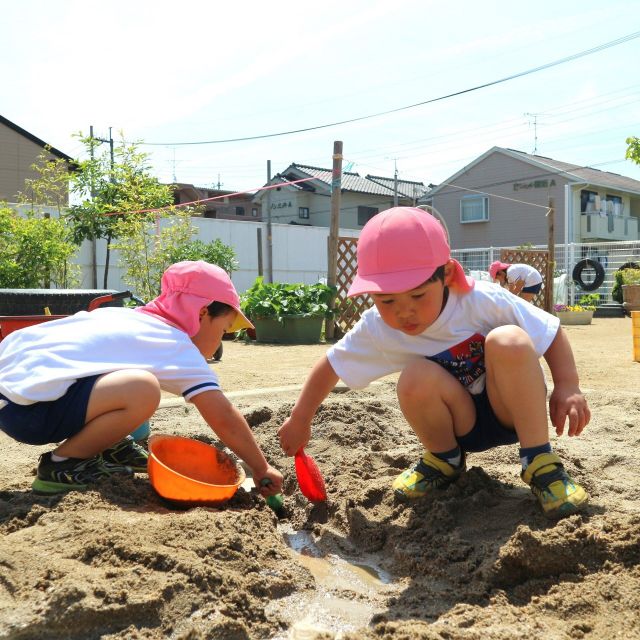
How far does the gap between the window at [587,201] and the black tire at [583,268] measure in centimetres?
953

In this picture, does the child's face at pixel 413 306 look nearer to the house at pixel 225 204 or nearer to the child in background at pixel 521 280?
the child in background at pixel 521 280

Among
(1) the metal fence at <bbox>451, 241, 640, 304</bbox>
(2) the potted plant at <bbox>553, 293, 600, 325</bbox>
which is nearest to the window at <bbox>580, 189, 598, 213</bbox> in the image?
(1) the metal fence at <bbox>451, 241, 640, 304</bbox>

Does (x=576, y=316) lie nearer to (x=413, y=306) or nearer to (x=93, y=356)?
(x=413, y=306)

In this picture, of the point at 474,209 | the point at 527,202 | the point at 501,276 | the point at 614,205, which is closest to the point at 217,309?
the point at 501,276

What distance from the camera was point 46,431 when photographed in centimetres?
204

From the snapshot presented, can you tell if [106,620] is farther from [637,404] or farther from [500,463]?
[637,404]

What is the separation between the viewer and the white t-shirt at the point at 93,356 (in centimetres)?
198

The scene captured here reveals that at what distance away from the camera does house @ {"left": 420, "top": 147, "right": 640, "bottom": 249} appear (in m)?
26.0

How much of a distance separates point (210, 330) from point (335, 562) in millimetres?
873

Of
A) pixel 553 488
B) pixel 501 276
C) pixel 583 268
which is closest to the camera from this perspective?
pixel 553 488

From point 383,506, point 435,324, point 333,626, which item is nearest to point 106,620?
point 333,626

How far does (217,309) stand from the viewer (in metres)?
2.32

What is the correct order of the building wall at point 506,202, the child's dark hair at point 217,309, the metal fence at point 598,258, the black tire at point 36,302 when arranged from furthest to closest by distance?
the building wall at point 506,202
the metal fence at point 598,258
the black tire at point 36,302
the child's dark hair at point 217,309

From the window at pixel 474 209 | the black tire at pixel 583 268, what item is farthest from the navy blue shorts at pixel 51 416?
the window at pixel 474 209
